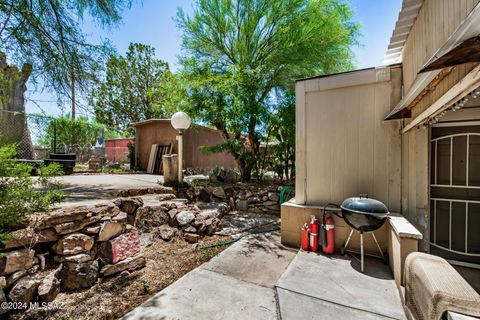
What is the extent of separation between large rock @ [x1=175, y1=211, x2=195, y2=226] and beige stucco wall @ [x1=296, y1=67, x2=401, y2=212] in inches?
85.7

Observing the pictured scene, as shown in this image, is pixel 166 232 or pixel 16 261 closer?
pixel 16 261

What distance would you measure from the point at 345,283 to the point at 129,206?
373 centimetres

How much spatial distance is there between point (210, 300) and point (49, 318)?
1.67m

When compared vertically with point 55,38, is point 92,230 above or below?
below

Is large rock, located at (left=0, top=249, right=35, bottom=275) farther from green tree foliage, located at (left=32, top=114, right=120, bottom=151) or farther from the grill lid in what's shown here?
green tree foliage, located at (left=32, top=114, right=120, bottom=151)

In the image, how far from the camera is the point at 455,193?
112 inches

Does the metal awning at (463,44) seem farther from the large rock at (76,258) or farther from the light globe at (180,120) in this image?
the light globe at (180,120)

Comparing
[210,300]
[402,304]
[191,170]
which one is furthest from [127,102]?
[402,304]

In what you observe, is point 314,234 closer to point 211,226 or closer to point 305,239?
point 305,239

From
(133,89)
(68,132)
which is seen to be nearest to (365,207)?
(68,132)

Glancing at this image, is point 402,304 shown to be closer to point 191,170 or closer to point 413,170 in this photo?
point 413,170

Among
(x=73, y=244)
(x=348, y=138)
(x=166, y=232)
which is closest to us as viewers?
(x=73, y=244)

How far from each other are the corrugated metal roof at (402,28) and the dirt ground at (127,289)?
13.9 ft

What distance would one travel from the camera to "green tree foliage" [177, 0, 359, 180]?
5.79 meters
